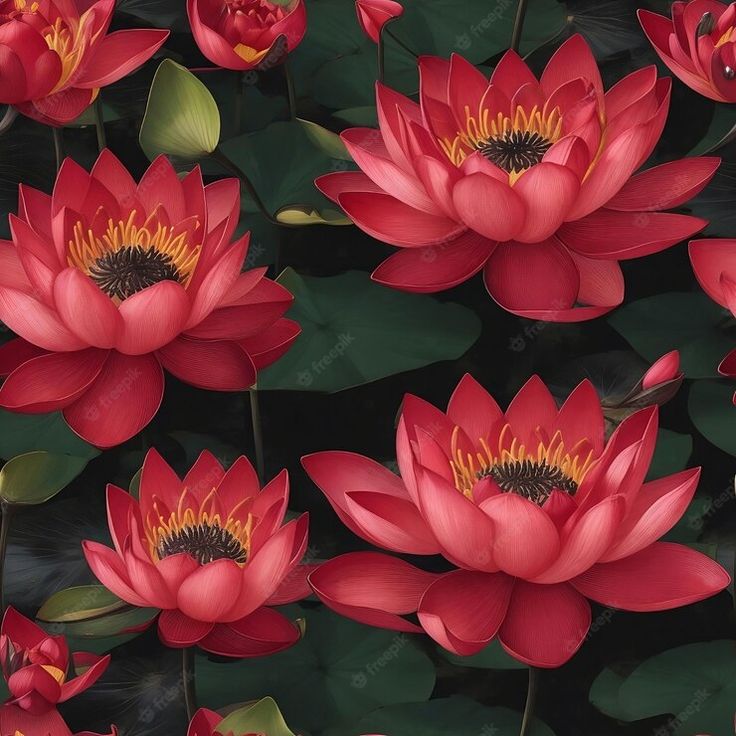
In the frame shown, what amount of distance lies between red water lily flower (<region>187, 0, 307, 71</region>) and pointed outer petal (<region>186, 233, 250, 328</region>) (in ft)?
0.56

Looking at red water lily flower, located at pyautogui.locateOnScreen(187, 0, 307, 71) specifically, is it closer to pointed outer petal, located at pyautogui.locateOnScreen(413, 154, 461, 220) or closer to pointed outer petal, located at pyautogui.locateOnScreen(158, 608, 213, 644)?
pointed outer petal, located at pyautogui.locateOnScreen(413, 154, 461, 220)

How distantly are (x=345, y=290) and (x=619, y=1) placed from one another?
30 centimetres

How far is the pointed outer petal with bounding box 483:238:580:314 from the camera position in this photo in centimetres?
64

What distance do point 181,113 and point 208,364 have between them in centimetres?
17

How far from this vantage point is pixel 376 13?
0.74 metres

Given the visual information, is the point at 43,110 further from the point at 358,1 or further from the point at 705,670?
the point at 705,670

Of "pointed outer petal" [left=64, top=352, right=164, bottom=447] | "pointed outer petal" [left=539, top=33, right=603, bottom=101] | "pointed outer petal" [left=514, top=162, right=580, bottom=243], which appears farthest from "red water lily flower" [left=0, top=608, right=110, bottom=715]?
"pointed outer petal" [left=539, top=33, right=603, bottom=101]

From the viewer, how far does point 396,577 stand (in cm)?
62

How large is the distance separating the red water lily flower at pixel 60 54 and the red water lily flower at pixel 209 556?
0.72 feet

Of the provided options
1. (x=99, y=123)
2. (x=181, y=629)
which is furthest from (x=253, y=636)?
(x=99, y=123)

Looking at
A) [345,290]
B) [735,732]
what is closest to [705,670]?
[735,732]

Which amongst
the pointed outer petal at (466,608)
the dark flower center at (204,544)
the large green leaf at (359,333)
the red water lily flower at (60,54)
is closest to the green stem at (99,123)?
the red water lily flower at (60,54)

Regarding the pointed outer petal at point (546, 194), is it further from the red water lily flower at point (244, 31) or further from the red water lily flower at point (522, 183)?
the red water lily flower at point (244, 31)

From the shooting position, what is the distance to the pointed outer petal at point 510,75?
71 centimetres
